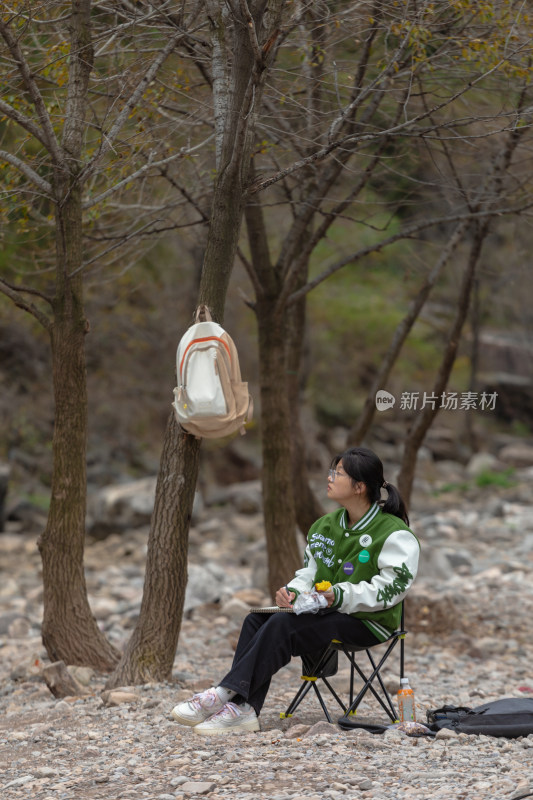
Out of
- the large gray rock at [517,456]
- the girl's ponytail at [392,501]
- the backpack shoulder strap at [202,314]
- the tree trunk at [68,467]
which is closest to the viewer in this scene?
the girl's ponytail at [392,501]

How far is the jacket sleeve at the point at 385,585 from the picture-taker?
4.10 m

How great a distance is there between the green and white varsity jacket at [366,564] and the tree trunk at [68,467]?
1599 millimetres

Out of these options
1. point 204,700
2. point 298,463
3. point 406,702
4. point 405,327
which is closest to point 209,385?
point 204,700

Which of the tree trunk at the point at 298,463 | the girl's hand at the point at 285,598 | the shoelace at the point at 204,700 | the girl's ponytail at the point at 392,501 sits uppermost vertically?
the tree trunk at the point at 298,463

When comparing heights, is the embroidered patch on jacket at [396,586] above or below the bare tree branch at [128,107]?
below

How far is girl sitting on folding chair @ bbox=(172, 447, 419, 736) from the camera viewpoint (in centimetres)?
412

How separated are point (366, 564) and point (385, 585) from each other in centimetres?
15

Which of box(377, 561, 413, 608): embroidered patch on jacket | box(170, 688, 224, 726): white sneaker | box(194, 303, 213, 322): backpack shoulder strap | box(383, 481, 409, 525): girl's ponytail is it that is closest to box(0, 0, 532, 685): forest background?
box(194, 303, 213, 322): backpack shoulder strap

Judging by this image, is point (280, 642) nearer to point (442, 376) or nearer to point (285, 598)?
point (285, 598)

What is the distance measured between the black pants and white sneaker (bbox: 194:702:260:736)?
60 mm

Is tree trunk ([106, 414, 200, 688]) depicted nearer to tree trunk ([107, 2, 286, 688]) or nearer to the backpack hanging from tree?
tree trunk ([107, 2, 286, 688])

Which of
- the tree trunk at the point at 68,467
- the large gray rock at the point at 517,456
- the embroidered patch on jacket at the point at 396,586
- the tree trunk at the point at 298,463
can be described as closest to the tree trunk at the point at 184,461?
the tree trunk at the point at 68,467

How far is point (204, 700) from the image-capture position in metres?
4.22

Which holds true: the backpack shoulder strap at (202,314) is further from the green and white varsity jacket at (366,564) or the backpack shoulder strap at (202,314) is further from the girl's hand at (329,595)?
the girl's hand at (329,595)
